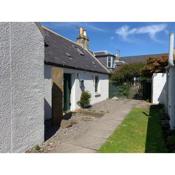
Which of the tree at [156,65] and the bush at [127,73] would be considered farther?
the bush at [127,73]

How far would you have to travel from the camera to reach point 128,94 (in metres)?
24.3

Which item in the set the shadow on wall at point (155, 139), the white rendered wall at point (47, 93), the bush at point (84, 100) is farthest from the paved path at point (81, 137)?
the bush at point (84, 100)

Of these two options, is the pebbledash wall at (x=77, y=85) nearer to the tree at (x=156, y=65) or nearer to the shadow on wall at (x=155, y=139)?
the tree at (x=156, y=65)

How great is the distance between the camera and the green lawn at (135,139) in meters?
6.65

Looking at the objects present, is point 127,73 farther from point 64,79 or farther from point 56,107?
point 56,107

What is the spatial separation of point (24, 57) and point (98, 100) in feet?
46.9

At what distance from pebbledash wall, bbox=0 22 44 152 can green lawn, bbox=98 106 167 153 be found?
233 cm

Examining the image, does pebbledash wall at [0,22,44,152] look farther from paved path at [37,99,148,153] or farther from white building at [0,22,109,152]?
paved path at [37,99,148,153]

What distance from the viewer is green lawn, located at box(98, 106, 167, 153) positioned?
21.8ft

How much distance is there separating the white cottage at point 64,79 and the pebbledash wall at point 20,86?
3303 mm

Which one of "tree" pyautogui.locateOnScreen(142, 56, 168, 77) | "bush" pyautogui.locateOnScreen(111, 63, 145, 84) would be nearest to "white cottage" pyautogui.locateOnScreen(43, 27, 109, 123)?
"bush" pyautogui.locateOnScreen(111, 63, 145, 84)

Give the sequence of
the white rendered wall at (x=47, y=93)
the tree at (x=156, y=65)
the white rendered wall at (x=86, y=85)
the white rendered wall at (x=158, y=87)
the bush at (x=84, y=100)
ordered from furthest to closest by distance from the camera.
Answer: the tree at (x=156, y=65)
the white rendered wall at (x=158, y=87)
the bush at (x=84, y=100)
the white rendered wall at (x=86, y=85)
the white rendered wall at (x=47, y=93)

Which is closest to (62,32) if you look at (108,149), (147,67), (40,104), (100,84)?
(100,84)
